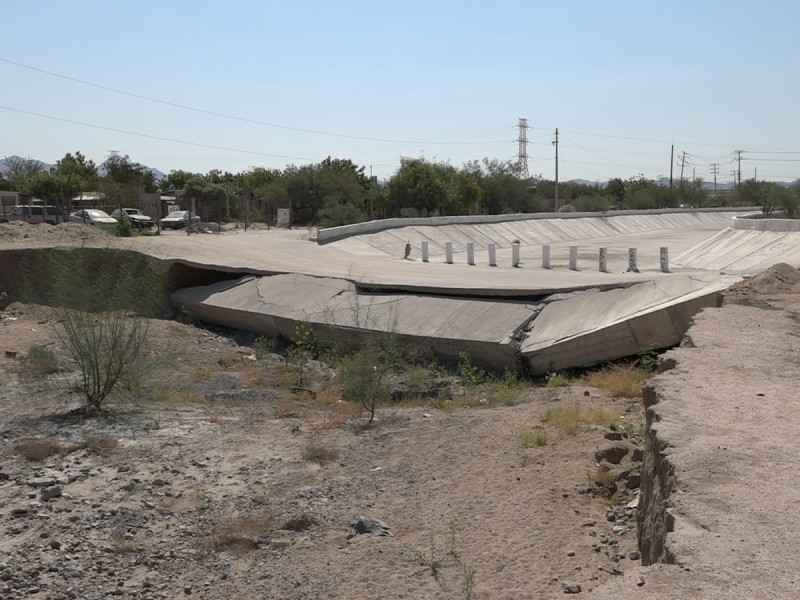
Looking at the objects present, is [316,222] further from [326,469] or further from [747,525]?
[747,525]

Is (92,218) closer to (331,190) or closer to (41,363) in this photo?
(331,190)

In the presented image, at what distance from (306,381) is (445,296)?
16.9 ft

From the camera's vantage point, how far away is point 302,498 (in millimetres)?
11773

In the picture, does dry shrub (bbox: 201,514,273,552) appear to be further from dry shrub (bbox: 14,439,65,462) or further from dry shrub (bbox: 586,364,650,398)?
dry shrub (bbox: 586,364,650,398)

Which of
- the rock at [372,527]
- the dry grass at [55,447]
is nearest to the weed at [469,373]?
the dry grass at [55,447]

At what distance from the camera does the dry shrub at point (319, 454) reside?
13547mm

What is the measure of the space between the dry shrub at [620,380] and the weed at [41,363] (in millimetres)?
10666

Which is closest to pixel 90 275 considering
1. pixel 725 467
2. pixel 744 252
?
pixel 725 467

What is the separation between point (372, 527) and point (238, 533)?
153 cm

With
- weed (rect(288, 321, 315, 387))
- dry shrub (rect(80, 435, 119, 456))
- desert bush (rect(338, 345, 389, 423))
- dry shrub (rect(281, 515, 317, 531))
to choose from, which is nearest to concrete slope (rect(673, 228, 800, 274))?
weed (rect(288, 321, 315, 387))

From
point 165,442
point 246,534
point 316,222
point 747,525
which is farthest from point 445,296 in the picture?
point 316,222

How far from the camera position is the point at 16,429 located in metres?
15.3

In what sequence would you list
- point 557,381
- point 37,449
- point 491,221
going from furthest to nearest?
point 491,221
point 557,381
point 37,449

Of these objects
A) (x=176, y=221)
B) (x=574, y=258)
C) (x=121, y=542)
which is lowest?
(x=121, y=542)
